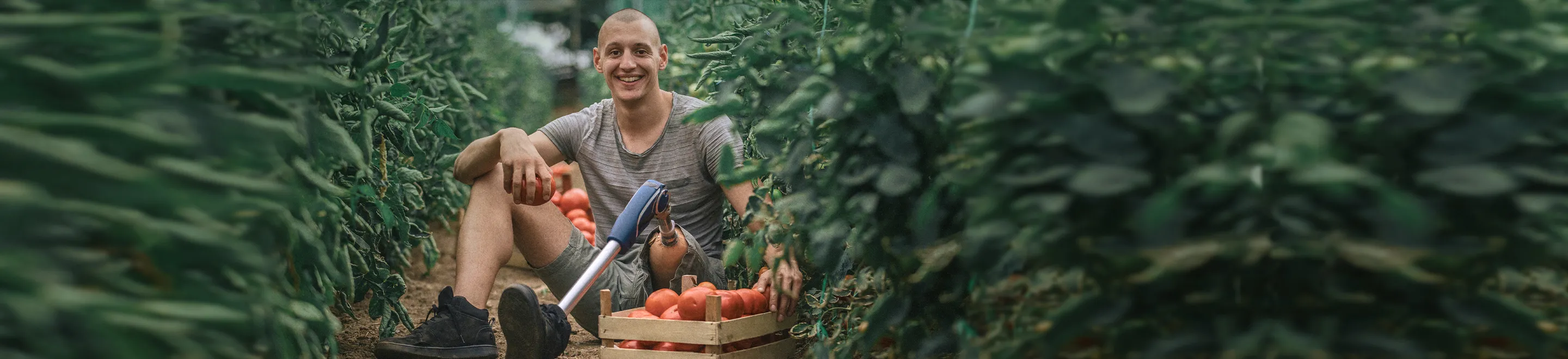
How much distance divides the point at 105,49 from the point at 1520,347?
1.66m

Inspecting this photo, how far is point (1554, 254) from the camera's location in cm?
120

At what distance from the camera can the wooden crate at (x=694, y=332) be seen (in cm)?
281

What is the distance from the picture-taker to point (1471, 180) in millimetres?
1149

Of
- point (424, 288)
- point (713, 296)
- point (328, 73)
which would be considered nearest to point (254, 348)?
point (328, 73)

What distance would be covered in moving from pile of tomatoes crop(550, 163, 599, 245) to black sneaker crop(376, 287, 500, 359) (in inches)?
80.4

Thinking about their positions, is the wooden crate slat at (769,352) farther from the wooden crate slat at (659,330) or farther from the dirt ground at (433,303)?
the dirt ground at (433,303)

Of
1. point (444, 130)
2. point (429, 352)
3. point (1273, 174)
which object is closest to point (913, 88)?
point (1273, 174)

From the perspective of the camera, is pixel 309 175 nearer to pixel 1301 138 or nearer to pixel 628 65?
pixel 1301 138

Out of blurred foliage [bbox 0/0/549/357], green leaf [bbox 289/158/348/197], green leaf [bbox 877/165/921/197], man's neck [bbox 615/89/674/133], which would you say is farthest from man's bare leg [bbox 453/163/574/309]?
green leaf [bbox 877/165/921/197]

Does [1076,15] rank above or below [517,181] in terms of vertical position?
above

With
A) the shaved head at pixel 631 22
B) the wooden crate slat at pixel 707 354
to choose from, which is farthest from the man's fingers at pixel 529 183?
the shaved head at pixel 631 22

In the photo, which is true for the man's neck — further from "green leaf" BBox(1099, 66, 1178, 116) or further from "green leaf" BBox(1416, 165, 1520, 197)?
"green leaf" BBox(1416, 165, 1520, 197)

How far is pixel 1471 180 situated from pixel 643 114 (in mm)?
2898

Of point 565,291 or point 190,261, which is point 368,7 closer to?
point 565,291
